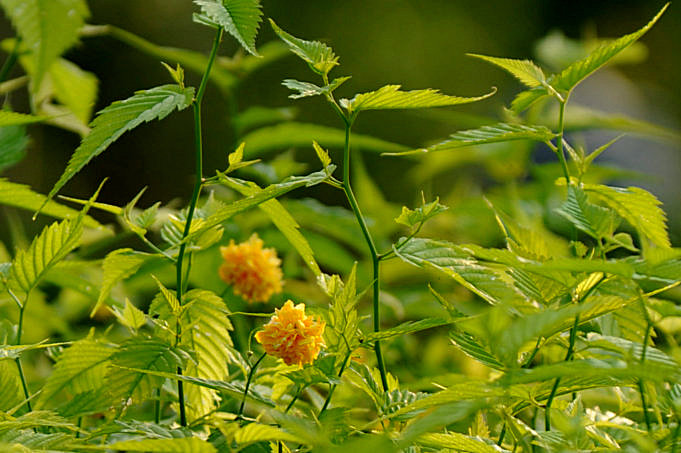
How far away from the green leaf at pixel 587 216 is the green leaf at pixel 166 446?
0.25 metres

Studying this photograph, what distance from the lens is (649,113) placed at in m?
3.14

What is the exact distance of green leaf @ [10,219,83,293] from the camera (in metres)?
0.50

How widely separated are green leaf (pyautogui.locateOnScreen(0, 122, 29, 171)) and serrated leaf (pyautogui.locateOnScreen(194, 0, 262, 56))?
322mm

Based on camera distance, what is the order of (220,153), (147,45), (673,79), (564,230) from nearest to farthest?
(147,45) < (564,230) < (220,153) < (673,79)

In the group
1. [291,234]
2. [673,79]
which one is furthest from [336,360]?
[673,79]

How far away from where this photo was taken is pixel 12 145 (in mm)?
719

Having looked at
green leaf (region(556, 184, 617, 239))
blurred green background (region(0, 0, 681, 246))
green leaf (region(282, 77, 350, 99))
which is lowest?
blurred green background (region(0, 0, 681, 246))

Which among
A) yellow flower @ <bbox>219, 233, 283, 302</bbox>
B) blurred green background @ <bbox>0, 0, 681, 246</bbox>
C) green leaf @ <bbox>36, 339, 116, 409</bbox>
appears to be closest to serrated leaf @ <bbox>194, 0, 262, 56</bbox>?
green leaf @ <bbox>36, 339, 116, 409</bbox>

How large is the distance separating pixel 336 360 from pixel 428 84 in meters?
2.96

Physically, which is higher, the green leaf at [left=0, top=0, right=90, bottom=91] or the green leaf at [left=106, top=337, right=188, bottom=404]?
the green leaf at [left=0, top=0, right=90, bottom=91]

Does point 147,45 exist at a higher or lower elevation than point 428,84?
higher

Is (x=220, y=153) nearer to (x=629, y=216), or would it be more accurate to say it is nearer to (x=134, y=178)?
(x=134, y=178)

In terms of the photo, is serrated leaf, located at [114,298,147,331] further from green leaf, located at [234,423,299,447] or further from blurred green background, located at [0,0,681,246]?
blurred green background, located at [0,0,681,246]

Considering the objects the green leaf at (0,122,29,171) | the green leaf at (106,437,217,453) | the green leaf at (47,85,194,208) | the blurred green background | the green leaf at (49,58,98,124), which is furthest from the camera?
the blurred green background
